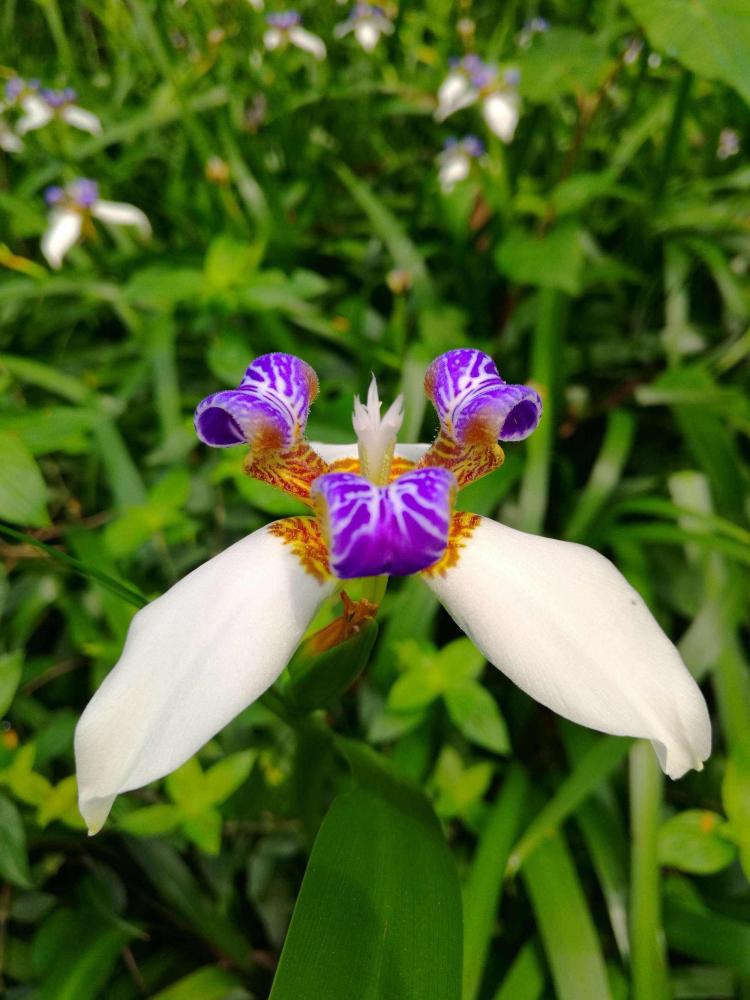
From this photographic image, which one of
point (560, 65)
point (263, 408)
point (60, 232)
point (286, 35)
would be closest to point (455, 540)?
point (263, 408)

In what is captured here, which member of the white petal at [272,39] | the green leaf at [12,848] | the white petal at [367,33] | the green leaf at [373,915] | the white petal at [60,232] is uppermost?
the white petal at [367,33]

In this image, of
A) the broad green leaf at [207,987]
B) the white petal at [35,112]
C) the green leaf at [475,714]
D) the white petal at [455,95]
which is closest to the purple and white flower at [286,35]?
the white petal at [455,95]

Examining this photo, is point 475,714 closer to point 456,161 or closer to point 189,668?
point 189,668

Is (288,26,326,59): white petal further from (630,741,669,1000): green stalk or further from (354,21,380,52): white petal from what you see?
(630,741,669,1000): green stalk

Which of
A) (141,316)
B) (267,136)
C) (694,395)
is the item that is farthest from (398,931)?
(267,136)

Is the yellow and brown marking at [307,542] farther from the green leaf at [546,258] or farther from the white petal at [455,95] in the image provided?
the white petal at [455,95]

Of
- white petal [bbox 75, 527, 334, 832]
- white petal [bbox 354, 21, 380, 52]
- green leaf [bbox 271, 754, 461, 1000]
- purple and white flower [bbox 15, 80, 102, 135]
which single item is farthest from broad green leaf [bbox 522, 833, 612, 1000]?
white petal [bbox 354, 21, 380, 52]

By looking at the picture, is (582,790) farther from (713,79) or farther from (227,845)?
(713,79)
